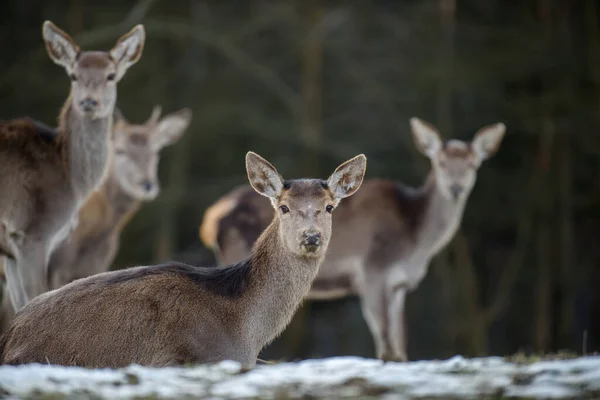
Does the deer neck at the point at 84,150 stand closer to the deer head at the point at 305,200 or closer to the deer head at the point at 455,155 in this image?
the deer head at the point at 305,200

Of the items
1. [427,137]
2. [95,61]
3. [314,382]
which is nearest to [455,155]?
[427,137]

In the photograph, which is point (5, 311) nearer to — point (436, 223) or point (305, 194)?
point (305, 194)

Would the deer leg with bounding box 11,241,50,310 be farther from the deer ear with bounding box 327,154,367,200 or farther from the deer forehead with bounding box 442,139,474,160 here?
the deer forehead with bounding box 442,139,474,160

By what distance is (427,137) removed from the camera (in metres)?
11.9

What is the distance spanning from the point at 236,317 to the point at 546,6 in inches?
505

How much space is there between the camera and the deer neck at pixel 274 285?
250 inches

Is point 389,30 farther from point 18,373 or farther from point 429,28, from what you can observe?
point 18,373

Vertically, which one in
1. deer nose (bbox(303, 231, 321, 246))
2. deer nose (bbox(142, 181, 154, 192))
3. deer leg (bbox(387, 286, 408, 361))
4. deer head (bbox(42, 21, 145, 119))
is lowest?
deer leg (bbox(387, 286, 408, 361))

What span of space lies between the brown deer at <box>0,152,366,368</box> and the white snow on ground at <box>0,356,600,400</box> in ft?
→ 1.99

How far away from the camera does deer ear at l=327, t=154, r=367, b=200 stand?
6.88 m

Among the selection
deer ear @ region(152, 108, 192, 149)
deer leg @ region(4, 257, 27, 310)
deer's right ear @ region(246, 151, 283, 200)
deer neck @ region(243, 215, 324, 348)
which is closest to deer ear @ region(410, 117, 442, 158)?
deer ear @ region(152, 108, 192, 149)

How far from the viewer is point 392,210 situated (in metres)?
11.8

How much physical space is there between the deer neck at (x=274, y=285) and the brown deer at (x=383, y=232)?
447 cm

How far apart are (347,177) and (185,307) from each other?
63.6 inches
